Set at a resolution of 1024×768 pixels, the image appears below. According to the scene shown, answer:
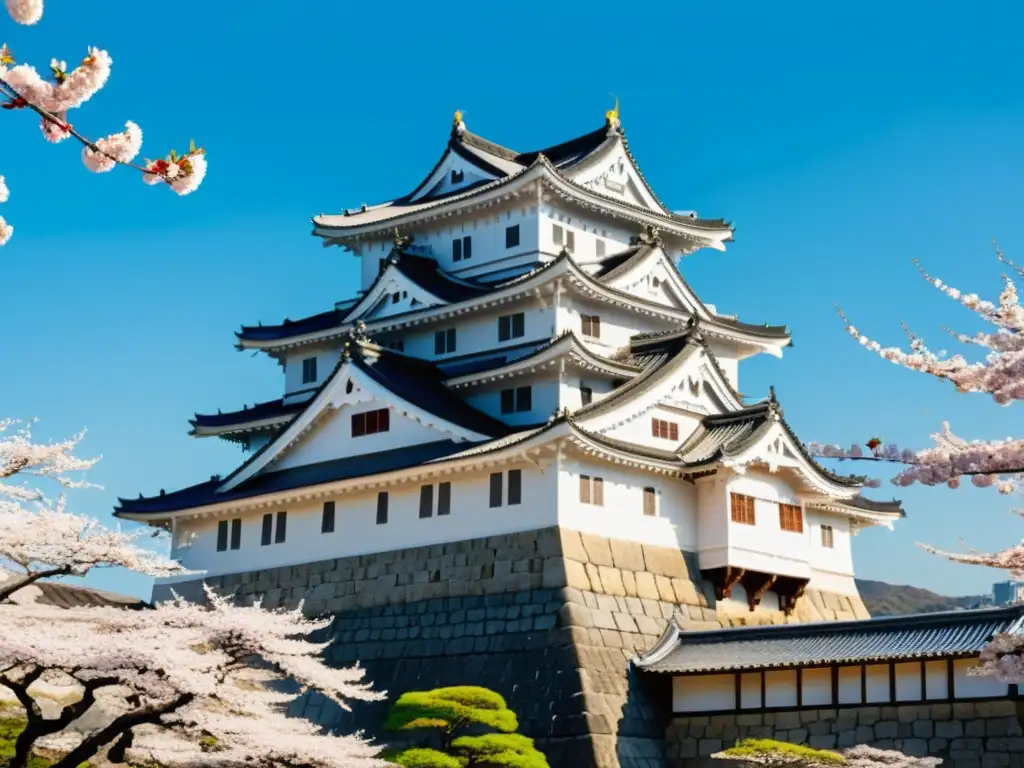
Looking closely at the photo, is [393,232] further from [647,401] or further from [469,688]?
[469,688]

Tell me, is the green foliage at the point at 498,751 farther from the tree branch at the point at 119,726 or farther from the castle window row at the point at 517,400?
the castle window row at the point at 517,400

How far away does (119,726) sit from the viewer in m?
22.4

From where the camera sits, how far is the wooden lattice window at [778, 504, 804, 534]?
3641 centimetres

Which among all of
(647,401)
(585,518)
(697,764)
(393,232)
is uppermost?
(393,232)

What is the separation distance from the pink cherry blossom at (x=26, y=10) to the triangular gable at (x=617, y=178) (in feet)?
107

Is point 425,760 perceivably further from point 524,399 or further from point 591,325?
point 591,325

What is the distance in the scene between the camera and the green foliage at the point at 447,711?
91.8ft

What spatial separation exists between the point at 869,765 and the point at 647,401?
11176 mm

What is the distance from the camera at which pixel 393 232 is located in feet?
143

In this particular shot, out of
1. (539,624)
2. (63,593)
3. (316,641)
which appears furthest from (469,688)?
(63,593)

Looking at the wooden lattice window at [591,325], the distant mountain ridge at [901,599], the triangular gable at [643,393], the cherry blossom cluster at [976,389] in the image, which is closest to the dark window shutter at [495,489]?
the triangular gable at [643,393]

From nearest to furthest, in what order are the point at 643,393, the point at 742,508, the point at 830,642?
the point at 830,642 → the point at 643,393 → the point at 742,508

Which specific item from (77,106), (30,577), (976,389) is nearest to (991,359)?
(976,389)

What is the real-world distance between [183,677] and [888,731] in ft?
46.7
